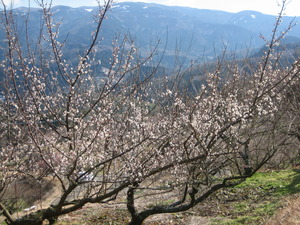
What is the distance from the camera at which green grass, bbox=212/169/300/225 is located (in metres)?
7.37

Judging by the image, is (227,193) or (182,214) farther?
(227,193)

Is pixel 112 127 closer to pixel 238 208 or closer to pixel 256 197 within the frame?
pixel 238 208

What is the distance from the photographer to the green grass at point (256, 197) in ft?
24.2

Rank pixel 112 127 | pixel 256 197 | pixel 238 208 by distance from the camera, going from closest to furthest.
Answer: pixel 112 127 → pixel 238 208 → pixel 256 197

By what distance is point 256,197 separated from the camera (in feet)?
31.7

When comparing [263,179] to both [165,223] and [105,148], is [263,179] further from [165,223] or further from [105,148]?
[105,148]

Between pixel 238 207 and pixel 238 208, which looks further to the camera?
pixel 238 207

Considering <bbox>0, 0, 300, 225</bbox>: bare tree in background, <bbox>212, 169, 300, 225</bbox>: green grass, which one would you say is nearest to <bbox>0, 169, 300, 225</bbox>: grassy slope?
<bbox>212, 169, 300, 225</bbox>: green grass

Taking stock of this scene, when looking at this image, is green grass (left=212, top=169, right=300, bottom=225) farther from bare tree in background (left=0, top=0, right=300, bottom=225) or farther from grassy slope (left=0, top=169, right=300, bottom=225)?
bare tree in background (left=0, top=0, right=300, bottom=225)

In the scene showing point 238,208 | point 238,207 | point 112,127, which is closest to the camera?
point 112,127

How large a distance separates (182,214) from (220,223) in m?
2.27

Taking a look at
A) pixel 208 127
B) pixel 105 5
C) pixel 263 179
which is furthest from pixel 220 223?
pixel 105 5

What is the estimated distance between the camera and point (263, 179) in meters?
11.9

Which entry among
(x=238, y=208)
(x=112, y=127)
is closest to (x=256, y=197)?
(x=238, y=208)
